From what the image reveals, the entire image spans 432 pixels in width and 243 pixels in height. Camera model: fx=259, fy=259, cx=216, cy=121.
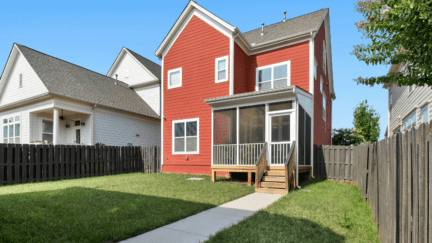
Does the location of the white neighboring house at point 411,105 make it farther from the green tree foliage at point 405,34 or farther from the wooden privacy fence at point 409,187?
the wooden privacy fence at point 409,187

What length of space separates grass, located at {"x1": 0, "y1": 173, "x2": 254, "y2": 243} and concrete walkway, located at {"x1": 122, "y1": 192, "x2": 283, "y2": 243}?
0.21 meters

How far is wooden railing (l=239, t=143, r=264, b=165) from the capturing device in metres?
9.91

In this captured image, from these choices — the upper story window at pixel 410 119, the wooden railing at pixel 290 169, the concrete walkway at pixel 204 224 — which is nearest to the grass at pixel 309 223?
the concrete walkway at pixel 204 224

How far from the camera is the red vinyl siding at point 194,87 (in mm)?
13180

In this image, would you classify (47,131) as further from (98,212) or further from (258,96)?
(258,96)

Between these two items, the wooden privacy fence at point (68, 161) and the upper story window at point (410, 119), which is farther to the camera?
the upper story window at point (410, 119)

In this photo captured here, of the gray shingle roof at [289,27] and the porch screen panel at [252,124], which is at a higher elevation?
Result: the gray shingle roof at [289,27]

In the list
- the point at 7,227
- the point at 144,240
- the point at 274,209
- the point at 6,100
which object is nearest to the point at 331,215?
the point at 274,209

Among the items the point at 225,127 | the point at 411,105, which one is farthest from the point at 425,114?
the point at 225,127

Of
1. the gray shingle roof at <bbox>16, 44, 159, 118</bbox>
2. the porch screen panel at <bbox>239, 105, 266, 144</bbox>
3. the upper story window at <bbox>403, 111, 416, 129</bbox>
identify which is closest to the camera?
the porch screen panel at <bbox>239, 105, 266, 144</bbox>

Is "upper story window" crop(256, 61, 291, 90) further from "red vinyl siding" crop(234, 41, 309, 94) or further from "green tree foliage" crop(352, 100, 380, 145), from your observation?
"green tree foliage" crop(352, 100, 380, 145)

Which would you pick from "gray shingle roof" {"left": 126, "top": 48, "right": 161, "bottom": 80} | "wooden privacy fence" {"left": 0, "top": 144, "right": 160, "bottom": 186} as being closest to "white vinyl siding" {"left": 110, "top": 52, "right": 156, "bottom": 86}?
"gray shingle roof" {"left": 126, "top": 48, "right": 161, "bottom": 80}

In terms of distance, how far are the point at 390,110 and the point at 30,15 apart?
2512cm

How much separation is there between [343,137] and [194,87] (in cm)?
1631
